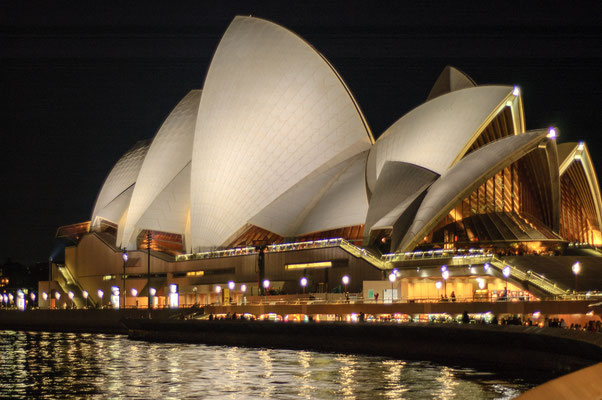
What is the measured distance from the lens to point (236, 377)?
22172 mm

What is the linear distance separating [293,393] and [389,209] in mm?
29040

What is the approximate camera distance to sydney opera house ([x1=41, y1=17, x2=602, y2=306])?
145 ft

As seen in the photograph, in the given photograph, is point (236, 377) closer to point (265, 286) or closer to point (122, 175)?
point (265, 286)

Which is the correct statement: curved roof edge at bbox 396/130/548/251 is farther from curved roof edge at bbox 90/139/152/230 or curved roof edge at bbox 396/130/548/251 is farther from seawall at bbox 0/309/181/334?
curved roof edge at bbox 90/139/152/230

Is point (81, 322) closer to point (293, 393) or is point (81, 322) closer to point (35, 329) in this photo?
point (35, 329)

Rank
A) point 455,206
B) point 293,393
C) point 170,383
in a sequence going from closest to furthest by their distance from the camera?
point 293,393 < point 170,383 < point 455,206

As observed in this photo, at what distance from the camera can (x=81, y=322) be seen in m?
58.0

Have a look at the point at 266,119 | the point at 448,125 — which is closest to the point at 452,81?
the point at 448,125

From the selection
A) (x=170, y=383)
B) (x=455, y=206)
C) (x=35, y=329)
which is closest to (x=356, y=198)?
(x=455, y=206)

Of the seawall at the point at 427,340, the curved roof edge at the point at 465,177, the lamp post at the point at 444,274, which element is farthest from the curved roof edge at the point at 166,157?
the lamp post at the point at 444,274

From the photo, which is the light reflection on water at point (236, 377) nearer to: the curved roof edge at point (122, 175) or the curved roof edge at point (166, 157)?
the curved roof edge at point (166, 157)

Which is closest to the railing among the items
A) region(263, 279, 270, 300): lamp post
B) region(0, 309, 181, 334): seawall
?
region(263, 279, 270, 300): lamp post

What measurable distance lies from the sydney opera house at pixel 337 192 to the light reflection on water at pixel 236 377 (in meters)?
15.8

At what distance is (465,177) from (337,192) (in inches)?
494
